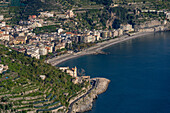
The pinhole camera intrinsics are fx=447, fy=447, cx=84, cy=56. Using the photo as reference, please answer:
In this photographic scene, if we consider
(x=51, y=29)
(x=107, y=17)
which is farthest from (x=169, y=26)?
(x=51, y=29)

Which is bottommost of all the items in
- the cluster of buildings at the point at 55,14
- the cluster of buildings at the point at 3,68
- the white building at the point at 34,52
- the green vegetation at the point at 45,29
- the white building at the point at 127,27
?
the white building at the point at 127,27

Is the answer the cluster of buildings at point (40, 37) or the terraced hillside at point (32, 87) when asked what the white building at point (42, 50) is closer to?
the cluster of buildings at point (40, 37)

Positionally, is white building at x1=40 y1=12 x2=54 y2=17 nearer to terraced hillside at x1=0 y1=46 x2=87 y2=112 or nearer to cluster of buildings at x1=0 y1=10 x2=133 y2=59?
cluster of buildings at x1=0 y1=10 x2=133 y2=59

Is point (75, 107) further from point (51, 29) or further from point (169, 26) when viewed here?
point (169, 26)

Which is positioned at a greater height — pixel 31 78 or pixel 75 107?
pixel 31 78

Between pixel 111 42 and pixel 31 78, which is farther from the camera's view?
pixel 111 42

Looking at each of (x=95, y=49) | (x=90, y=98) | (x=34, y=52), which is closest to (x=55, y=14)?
(x=95, y=49)

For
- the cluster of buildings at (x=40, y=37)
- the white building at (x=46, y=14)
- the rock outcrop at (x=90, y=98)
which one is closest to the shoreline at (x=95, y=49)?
the cluster of buildings at (x=40, y=37)

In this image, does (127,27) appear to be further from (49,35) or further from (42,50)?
(42,50)
